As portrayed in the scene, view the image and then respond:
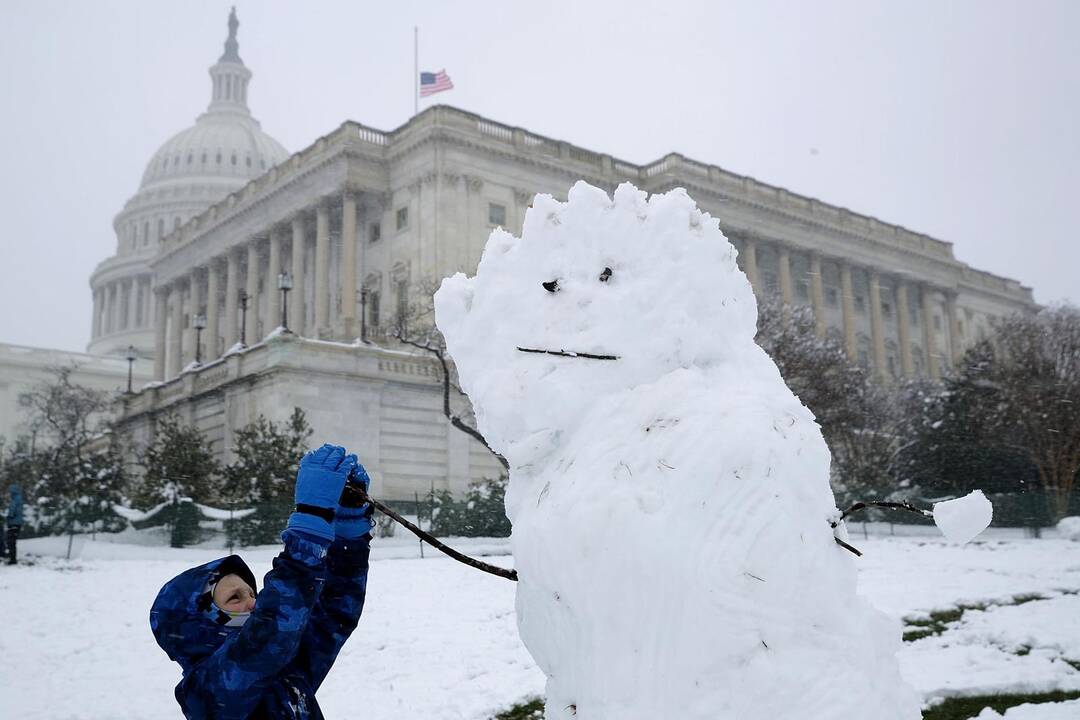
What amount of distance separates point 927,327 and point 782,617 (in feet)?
251

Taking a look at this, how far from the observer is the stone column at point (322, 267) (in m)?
52.7

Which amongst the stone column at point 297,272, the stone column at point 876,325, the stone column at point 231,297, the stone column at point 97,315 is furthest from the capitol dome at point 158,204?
the stone column at point 876,325

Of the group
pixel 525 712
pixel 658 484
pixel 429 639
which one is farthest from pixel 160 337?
pixel 658 484

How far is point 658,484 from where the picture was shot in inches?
122

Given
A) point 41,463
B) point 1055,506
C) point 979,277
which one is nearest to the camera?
point 1055,506

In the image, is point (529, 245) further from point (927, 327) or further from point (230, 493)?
point (927, 327)

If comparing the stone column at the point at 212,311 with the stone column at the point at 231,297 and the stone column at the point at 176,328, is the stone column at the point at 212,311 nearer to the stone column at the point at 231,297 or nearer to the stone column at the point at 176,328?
the stone column at the point at 231,297

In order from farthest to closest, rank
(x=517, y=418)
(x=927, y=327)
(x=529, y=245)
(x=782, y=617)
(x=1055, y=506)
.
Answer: (x=927, y=327) → (x=1055, y=506) → (x=529, y=245) → (x=517, y=418) → (x=782, y=617)

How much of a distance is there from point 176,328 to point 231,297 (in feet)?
26.9

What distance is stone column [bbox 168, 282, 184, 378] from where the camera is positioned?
219ft

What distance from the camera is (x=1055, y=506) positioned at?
2530 cm

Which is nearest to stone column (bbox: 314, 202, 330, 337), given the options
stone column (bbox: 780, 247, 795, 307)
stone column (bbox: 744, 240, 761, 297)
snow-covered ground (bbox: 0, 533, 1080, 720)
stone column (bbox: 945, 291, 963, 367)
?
stone column (bbox: 744, 240, 761, 297)

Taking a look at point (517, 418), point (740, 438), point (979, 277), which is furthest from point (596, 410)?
A: point (979, 277)

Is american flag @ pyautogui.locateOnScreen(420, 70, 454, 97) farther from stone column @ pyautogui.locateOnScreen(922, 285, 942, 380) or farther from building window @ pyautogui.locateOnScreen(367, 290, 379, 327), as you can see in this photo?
stone column @ pyautogui.locateOnScreen(922, 285, 942, 380)
